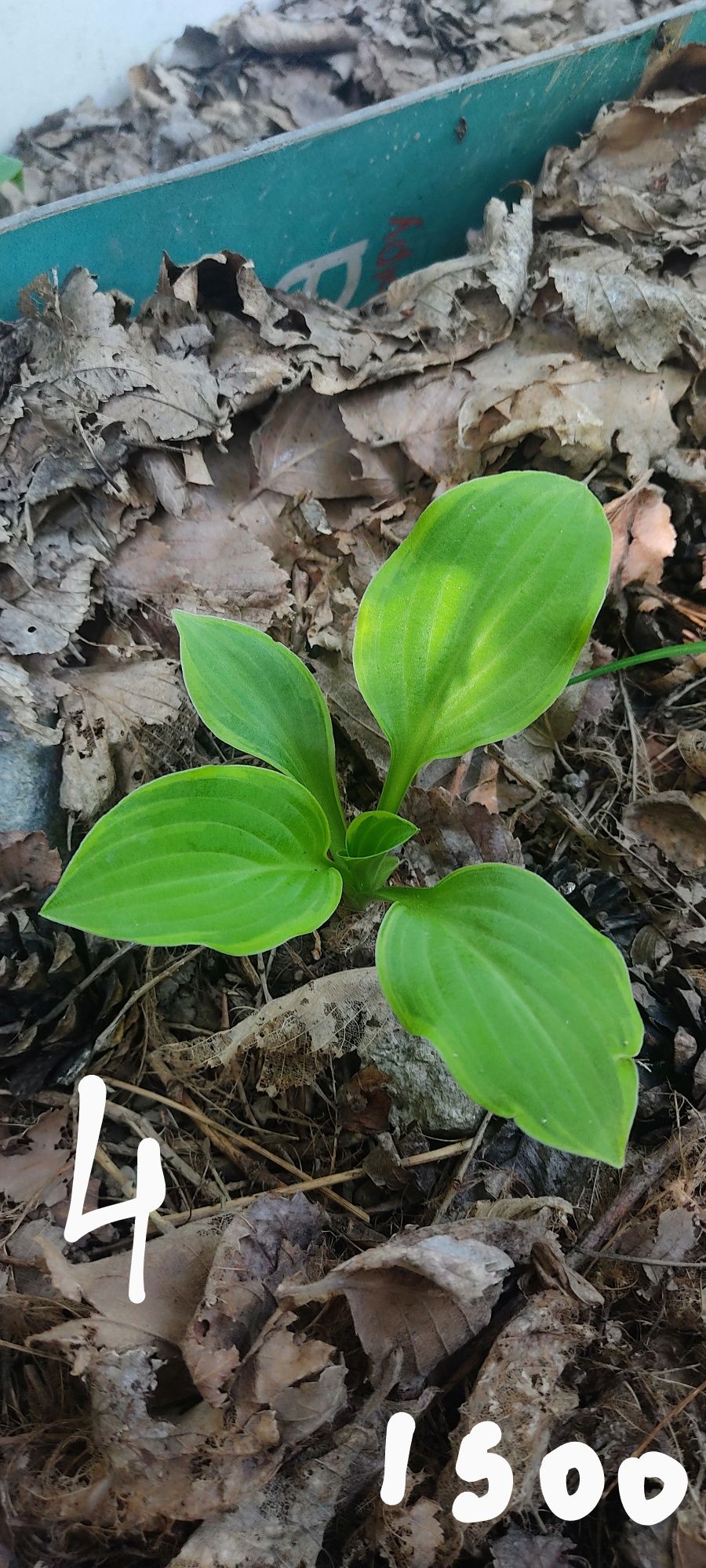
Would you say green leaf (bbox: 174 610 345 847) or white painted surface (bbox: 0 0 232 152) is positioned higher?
white painted surface (bbox: 0 0 232 152)

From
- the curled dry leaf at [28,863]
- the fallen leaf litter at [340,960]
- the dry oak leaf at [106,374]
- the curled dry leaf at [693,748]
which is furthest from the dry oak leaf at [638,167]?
the curled dry leaf at [28,863]

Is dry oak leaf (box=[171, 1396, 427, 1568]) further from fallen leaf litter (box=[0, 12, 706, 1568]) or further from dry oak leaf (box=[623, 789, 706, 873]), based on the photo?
dry oak leaf (box=[623, 789, 706, 873])

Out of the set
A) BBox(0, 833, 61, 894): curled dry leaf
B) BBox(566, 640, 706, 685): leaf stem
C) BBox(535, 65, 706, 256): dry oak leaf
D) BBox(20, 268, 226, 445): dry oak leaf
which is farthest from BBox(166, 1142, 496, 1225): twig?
BBox(535, 65, 706, 256): dry oak leaf

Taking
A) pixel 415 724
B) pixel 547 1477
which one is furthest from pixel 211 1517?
pixel 415 724

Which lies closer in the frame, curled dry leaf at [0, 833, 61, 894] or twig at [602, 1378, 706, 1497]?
twig at [602, 1378, 706, 1497]

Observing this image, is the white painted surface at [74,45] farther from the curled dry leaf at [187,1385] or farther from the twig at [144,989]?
the curled dry leaf at [187,1385]

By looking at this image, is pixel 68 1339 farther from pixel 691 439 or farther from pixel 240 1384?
pixel 691 439
